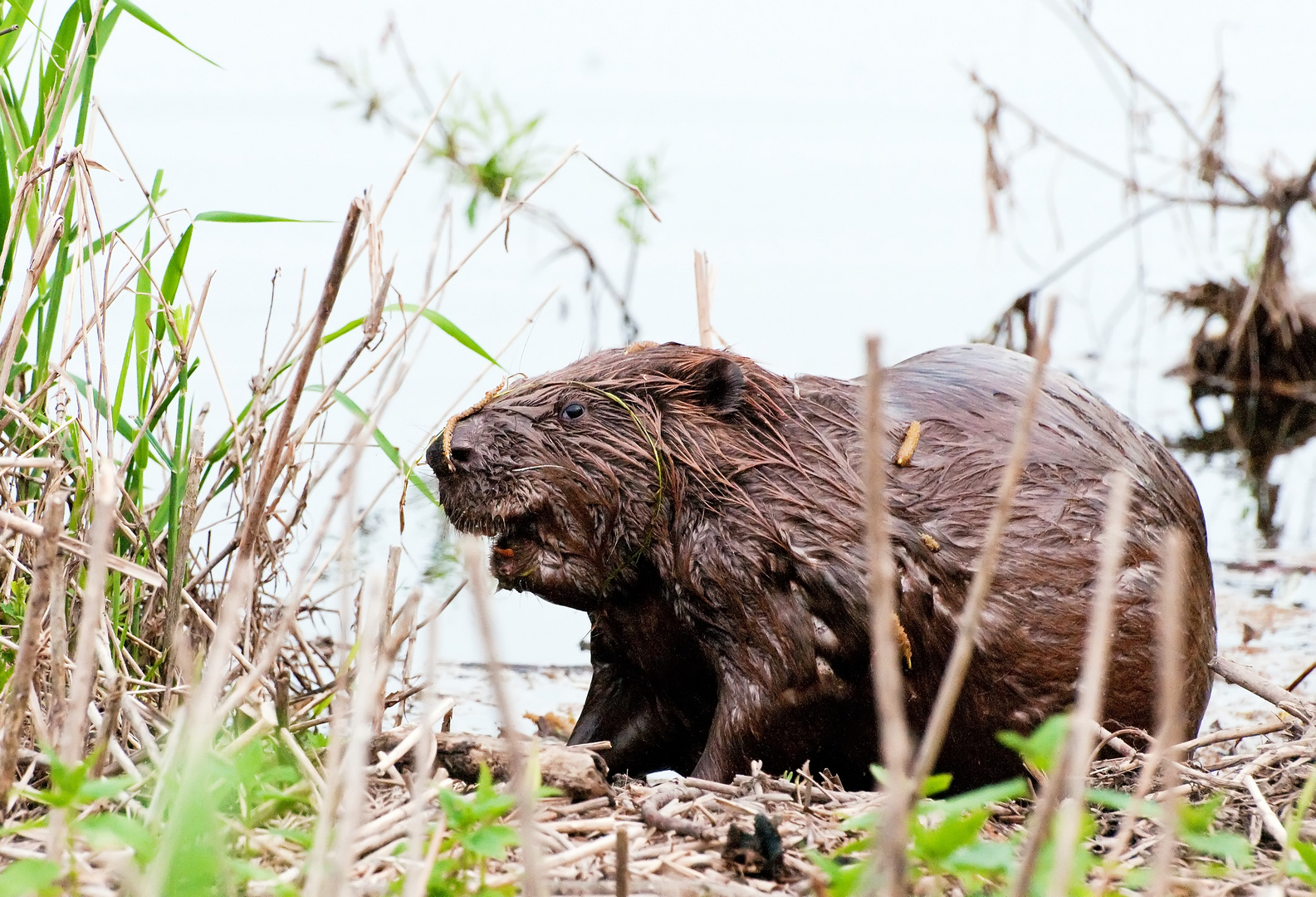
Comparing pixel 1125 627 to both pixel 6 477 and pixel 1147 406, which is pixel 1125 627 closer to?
pixel 6 477

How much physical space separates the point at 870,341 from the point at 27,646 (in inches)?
45.9

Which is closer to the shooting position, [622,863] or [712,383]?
[622,863]

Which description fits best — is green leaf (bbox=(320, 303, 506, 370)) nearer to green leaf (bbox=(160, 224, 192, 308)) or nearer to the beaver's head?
the beaver's head

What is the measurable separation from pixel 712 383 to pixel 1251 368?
6.29 m

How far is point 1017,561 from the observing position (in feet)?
8.91

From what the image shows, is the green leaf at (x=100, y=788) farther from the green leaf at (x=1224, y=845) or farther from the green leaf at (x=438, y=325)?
the green leaf at (x=438, y=325)

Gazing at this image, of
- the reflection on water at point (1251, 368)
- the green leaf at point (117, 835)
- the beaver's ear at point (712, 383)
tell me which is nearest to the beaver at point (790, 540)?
the beaver's ear at point (712, 383)

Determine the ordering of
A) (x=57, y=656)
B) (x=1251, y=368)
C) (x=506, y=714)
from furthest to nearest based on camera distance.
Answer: (x=1251, y=368), (x=57, y=656), (x=506, y=714)

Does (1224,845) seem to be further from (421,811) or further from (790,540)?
(790,540)

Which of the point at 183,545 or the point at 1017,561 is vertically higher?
the point at 183,545

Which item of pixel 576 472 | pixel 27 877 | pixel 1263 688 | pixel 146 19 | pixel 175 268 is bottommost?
pixel 1263 688

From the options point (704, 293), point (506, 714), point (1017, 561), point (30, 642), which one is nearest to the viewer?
point (506, 714)

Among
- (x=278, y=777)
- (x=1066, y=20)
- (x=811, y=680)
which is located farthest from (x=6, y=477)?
(x=1066, y=20)

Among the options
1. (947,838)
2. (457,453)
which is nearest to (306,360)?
(457,453)
